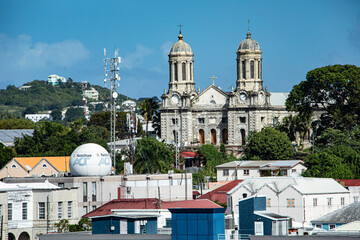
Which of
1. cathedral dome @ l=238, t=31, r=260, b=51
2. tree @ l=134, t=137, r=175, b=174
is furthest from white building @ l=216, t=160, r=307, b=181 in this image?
cathedral dome @ l=238, t=31, r=260, b=51

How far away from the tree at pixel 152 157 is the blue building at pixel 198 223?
48.7 metres

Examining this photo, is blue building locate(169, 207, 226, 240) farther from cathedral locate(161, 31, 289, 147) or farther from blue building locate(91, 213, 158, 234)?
cathedral locate(161, 31, 289, 147)

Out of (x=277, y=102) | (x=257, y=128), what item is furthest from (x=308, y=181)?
(x=277, y=102)

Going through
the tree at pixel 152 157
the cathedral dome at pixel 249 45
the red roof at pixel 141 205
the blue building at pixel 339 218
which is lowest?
the blue building at pixel 339 218

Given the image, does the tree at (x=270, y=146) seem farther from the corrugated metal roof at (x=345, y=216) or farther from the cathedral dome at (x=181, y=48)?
the corrugated metal roof at (x=345, y=216)

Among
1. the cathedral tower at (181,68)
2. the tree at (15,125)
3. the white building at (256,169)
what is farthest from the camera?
the tree at (15,125)

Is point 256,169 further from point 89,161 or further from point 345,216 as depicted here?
point 345,216

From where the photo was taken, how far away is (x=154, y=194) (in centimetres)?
6712

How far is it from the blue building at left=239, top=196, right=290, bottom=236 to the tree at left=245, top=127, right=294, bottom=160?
6389cm

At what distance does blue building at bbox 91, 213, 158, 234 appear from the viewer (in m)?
37.5

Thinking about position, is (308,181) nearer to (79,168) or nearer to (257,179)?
(257,179)

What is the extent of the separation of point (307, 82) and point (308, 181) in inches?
1511

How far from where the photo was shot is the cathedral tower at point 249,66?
119 meters

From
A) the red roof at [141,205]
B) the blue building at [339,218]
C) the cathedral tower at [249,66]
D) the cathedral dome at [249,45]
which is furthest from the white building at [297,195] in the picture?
the cathedral dome at [249,45]
